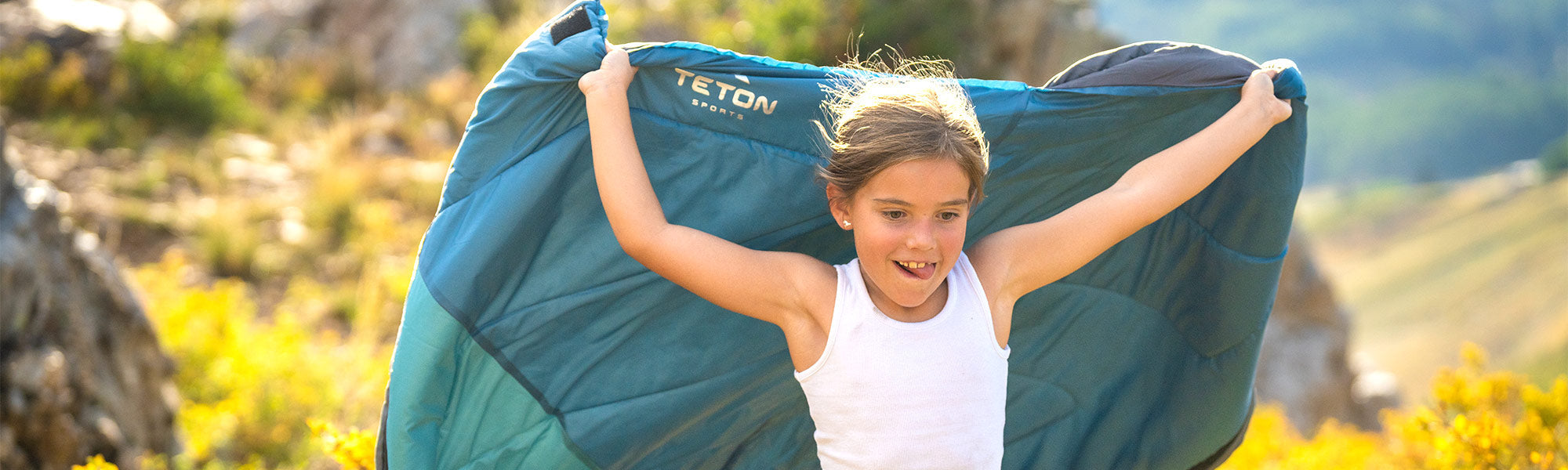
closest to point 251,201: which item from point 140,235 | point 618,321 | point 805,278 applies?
point 140,235

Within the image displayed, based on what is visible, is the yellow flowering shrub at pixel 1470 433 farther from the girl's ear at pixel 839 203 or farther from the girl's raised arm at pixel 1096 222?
the girl's ear at pixel 839 203

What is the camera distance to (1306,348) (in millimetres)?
9406

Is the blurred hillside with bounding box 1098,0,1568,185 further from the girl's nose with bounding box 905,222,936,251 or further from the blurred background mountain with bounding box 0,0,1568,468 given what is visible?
the girl's nose with bounding box 905,222,936,251

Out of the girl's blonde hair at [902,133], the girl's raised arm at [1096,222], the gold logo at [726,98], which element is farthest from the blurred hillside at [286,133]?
the girl's raised arm at [1096,222]

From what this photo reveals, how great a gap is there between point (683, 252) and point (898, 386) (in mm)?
476

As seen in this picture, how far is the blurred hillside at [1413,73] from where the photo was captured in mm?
78438

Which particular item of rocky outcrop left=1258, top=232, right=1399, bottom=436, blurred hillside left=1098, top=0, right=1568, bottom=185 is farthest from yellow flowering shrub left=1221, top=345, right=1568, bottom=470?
blurred hillside left=1098, top=0, right=1568, bottom=185

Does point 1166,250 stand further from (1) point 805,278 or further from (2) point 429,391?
(2) point 429,391

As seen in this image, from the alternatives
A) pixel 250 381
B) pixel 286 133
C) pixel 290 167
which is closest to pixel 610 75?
pixel 250 381

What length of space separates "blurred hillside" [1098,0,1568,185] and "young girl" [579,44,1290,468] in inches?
3050

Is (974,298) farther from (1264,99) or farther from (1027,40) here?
(1027,40)

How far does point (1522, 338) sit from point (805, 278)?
46755 millimetres

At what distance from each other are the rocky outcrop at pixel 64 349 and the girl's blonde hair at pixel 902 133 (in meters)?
2.44

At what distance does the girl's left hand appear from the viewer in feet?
7.45
